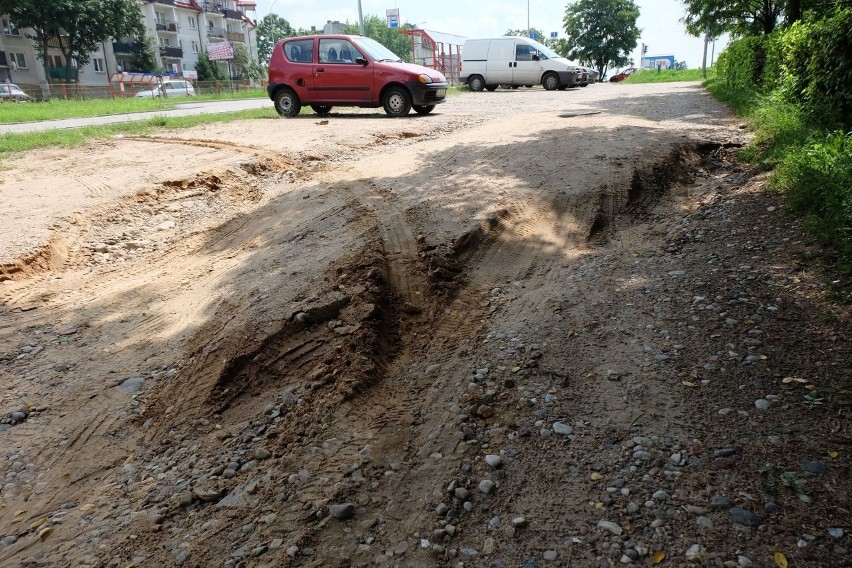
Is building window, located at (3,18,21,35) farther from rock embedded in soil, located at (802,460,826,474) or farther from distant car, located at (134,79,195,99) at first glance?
rock embedded in soil, located at (802,460,826,474)

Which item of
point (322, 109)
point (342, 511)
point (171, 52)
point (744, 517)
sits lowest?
point (342, 511)

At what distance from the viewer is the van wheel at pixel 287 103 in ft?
48.0

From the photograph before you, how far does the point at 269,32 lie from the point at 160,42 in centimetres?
4476

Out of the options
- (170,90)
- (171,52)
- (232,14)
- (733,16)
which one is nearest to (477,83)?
(733,16)

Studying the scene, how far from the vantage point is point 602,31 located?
211ft

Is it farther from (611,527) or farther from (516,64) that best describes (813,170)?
(516,64)

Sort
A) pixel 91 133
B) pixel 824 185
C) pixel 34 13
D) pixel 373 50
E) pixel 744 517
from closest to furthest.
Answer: pixel 744 517, pixel 824 185, pixel 91 133, pixel 373 50, pixel 34 13

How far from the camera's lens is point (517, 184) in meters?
6.70

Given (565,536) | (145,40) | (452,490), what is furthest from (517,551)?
(145,40)

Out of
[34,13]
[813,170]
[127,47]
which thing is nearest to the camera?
[813,170]

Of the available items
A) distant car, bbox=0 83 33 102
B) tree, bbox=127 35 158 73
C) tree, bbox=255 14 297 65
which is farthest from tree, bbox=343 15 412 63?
distant car, bbox=0 83 33 102

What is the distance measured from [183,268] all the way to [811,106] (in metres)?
8.08

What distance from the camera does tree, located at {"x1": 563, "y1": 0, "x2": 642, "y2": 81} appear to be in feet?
209

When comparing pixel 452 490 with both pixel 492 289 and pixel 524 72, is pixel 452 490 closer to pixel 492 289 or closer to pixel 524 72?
pixel 492 289
